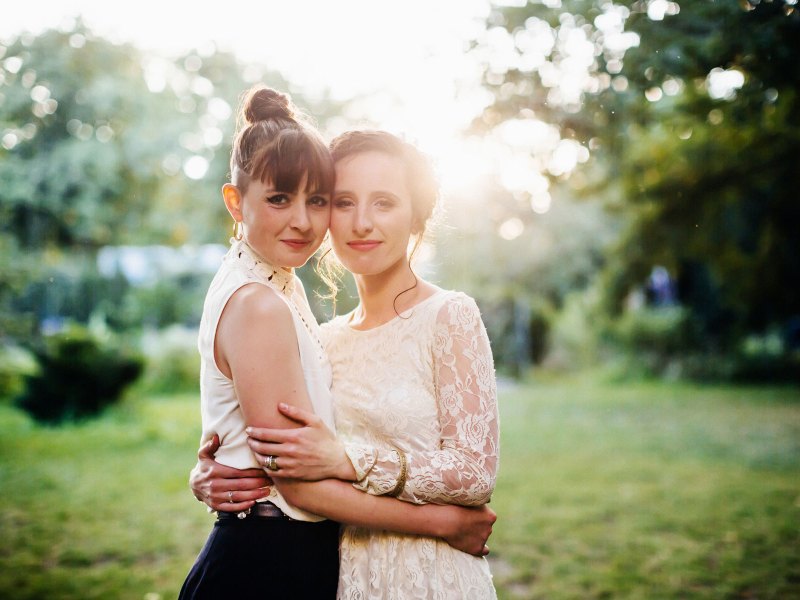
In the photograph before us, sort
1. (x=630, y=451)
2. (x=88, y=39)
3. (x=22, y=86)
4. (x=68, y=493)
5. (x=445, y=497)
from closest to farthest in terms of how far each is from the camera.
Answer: (x=445, y=497) < (x=68, y=493) < (x=22, y=86) < (x=630, y=451) < (x=88, y=39)

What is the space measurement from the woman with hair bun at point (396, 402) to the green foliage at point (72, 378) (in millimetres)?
9421

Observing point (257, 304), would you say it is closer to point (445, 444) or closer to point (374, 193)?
point (374, 193)

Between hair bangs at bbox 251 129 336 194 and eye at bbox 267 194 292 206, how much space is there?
0.03 m

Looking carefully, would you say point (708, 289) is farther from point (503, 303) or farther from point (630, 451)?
point (630, 451)

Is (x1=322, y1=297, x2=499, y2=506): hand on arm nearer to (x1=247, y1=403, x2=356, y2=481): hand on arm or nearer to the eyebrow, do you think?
(x1=247, y1=403, x2=356, y2=481): hand on arm

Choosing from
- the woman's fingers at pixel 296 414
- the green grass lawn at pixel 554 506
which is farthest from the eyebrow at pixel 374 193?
the green grass lawn at pixel 554 506

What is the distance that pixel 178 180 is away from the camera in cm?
1109

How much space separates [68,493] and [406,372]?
6.39m

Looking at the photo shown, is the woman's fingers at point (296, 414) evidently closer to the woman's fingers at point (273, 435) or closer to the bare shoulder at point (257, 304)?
the woman's fingers at point (273, 435)

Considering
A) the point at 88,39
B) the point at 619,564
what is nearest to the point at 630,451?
the point at 619,564

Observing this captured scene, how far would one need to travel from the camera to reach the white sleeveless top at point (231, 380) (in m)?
1.91

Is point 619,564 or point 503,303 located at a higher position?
point 503,303

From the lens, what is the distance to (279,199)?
1.96 meters

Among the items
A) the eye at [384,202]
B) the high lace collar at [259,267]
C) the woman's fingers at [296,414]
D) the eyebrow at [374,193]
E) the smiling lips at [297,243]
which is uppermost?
the eyebrow at [374,193]
